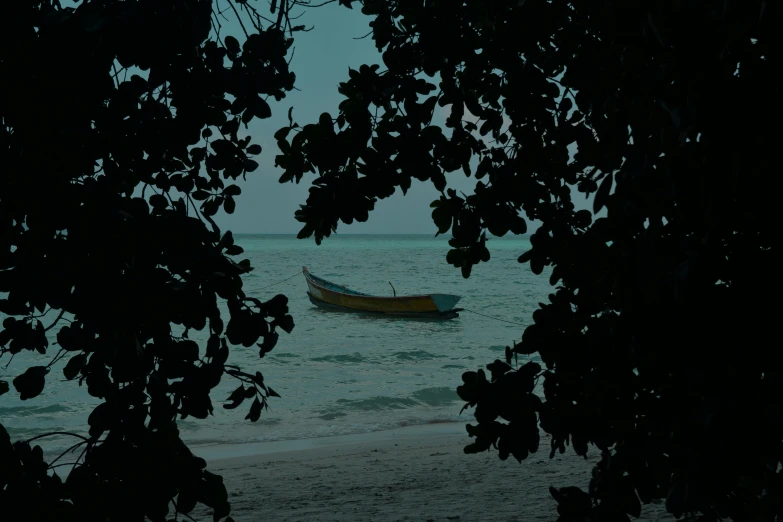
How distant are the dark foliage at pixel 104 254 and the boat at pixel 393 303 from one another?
57.7 feet

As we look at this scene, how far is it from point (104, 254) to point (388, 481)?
16.4 feet

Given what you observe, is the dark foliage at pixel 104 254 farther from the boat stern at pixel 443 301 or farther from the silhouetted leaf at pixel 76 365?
the boat stern at pixel 443 301

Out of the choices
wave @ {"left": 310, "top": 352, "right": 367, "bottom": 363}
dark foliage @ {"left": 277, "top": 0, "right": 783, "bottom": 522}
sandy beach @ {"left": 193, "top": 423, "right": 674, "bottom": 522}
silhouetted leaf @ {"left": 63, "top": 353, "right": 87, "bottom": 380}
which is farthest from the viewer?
wave @ {"left": 310, "top": 352, "right": 367, "bottom": 363}

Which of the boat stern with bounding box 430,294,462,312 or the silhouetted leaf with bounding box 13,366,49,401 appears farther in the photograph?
the boat stern with bounding box 430,294,462,312

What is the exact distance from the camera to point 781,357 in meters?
1.53

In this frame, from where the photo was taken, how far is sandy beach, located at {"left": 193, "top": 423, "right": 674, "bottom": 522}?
502 cm

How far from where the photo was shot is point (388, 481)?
6.17 metres

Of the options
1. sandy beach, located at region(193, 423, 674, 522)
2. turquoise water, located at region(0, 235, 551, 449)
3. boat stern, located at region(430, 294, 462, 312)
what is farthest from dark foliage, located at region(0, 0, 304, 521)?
boat stern, located at region(430, 294, 462, 312)

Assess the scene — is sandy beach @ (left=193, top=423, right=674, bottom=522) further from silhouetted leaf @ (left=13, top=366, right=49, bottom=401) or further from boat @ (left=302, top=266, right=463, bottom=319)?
boat @ (left=302, top=266, right=463, bottom=319)

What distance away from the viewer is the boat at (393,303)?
63.9 feet

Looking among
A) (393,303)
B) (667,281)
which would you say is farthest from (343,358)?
(667,281)

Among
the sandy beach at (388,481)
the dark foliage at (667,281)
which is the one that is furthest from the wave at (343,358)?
the dark foliage at (667,281)

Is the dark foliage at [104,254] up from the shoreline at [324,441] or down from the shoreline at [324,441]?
up

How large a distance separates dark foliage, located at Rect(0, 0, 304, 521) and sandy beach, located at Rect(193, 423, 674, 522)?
11.4 ft
